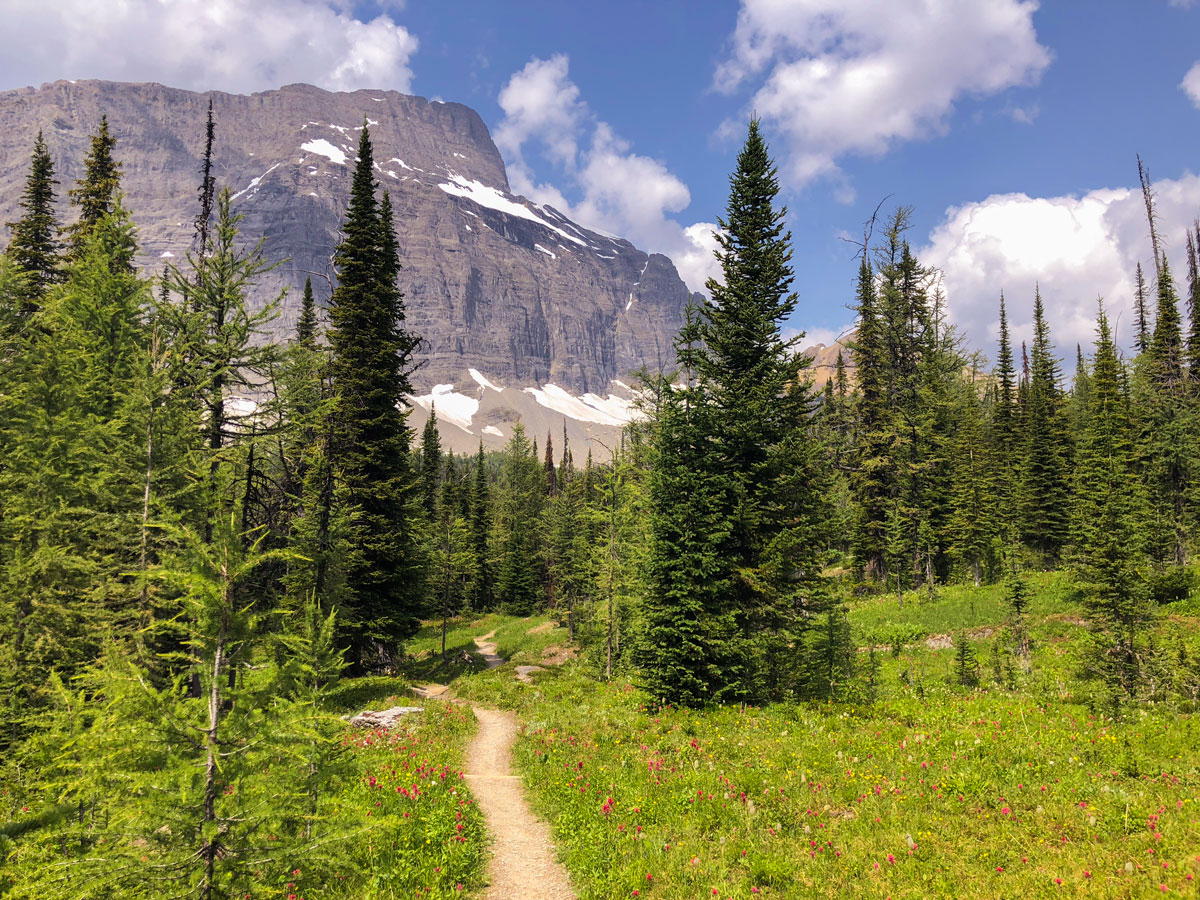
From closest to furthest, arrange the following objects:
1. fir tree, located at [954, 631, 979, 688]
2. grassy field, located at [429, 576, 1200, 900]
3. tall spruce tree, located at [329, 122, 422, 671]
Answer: grassy field, located at [429, 576, 1200, 900] < fir tree, located at [954, 631, 979, 688] < tall spruce tree, located at [329, 122, 422, 671]

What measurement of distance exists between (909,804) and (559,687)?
17450 mm

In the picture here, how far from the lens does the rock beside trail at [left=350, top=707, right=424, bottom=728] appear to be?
54.2ft

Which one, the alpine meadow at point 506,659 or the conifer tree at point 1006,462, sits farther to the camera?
the conifer tree at point 1006,462

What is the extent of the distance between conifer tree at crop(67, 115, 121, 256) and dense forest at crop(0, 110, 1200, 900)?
5.9 inches

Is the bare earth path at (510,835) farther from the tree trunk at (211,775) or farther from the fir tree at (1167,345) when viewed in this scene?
the fir tree at (1167,345)

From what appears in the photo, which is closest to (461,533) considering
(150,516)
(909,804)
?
(150,516)

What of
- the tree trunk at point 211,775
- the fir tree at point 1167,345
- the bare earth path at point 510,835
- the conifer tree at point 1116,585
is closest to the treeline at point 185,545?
the tree trunk at point 211,775

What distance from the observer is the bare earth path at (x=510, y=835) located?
7988mm

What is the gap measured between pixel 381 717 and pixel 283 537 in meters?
8.19

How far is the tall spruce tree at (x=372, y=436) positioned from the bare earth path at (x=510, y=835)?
32.3 feet

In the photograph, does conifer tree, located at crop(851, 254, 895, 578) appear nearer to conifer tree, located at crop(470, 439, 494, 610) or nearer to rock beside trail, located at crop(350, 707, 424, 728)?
rock beside trail, located at crop(350, 707, 424, 728)

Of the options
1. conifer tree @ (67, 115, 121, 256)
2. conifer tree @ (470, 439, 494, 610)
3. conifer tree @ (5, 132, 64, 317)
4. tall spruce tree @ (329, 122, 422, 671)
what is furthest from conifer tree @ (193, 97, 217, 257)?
conifer tree @ (470, 439, 494, 610)

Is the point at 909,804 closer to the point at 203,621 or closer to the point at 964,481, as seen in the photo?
the point at 203,621

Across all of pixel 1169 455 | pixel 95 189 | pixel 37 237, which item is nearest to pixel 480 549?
pixel 37 237
